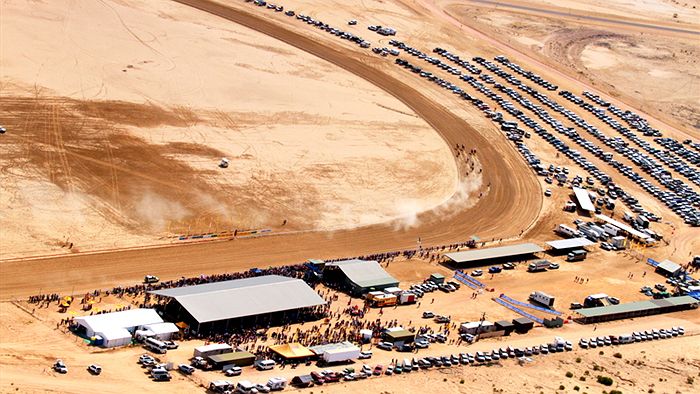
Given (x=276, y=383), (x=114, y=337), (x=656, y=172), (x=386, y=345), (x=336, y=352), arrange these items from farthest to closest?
(x=656, y=172), (x=386, y=345), (x=336, y=352), (x=114, y=337), (x=276, y=383)

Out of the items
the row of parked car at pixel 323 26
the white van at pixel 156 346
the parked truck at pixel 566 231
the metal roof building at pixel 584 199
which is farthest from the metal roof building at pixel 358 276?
the row of parked car at pixel 323 26

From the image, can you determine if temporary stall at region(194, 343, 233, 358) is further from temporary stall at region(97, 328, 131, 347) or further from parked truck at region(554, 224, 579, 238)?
parked truck at region(554, 224, 579, 238)

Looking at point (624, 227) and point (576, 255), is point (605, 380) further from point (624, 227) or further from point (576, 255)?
point (624, 227)

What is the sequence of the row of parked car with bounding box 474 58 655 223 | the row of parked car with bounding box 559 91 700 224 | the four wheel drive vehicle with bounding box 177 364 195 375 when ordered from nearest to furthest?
1. the four wheel drive vehicle with bounding box 177 364 195 375
2. the row of parked car with bounding box 559 91 700 224
3. the row of parked car with bounding box 474 58 655 223

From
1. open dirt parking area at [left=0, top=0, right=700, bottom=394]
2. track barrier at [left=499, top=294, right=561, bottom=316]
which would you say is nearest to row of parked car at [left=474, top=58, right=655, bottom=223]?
open dirt parking area at [left=0, top=0, right=700, bottom=394]

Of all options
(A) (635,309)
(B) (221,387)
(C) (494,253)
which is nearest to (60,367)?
(B) (221,387)

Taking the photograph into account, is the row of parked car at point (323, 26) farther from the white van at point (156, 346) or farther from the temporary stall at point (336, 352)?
the white van at point (156, 346)
